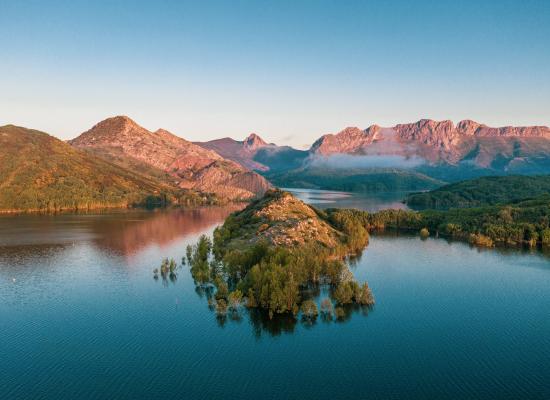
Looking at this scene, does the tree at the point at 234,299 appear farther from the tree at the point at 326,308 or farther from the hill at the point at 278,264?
the tree at the point at 326,308

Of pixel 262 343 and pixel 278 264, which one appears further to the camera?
pixel 278 264

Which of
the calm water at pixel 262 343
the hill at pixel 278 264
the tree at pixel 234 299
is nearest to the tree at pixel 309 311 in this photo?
the hill at pixel 278 264

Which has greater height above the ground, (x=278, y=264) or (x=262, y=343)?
(x=278, y=264)

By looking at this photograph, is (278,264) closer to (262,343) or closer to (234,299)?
(234,299)

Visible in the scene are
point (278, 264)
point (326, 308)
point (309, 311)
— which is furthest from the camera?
point (278, 264)

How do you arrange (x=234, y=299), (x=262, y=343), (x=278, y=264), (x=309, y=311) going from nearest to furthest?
(x=262, y=343) < (x=309, y=311) < (x=234, y=299) < (x=278, y=264)

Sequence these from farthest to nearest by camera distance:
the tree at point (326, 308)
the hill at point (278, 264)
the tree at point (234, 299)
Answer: the hill at point (278, 264), the tree at point (234, 299), the tree at point (326, 308)

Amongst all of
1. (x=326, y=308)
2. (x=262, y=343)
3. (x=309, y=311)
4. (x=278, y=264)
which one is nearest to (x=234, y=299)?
(x=262, y=343)

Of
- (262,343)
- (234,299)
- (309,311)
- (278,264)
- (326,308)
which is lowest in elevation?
(262,343)

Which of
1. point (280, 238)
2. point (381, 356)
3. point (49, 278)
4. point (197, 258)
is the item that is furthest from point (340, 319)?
point (49, 278)

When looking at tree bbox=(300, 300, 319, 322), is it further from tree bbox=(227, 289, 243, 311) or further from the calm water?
tree bbox=(227, 289, 243, 311)
